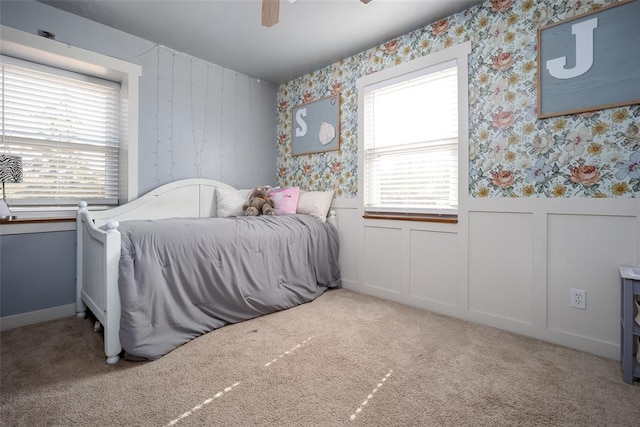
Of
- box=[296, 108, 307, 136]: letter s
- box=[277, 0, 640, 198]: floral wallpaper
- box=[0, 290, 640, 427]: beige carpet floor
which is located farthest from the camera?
box=[296, 108, 307, 136]: letter s

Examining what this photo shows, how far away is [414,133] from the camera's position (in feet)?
8.35

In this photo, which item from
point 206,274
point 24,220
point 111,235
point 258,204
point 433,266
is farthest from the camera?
point 258,204

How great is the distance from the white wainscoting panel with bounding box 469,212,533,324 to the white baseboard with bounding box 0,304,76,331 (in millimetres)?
2910

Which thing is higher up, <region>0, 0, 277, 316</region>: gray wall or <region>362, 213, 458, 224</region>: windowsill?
<region>0, 0, 277, 316</region>: gray wall

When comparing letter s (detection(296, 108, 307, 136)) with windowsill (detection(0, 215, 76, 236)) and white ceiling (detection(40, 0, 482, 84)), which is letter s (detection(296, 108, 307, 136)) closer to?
white ceiling (detection(40, 0, 482, 84))

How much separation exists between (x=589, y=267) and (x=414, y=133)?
4.68 ft

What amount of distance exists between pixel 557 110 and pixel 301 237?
6.26 ft

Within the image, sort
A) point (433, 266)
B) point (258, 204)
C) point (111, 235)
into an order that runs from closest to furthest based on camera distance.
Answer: point (111, 235) → point (433, 266) → point (258, 204)

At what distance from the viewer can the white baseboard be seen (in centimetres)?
208

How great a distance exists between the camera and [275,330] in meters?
2.04

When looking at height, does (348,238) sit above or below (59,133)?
below

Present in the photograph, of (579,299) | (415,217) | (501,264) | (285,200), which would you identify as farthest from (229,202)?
(579,299)

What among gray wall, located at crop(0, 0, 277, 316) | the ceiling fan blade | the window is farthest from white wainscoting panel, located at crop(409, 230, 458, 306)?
gray wall, located at crop(0, 0, 277, 316)

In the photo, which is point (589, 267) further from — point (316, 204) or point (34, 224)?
point (34, 224)
